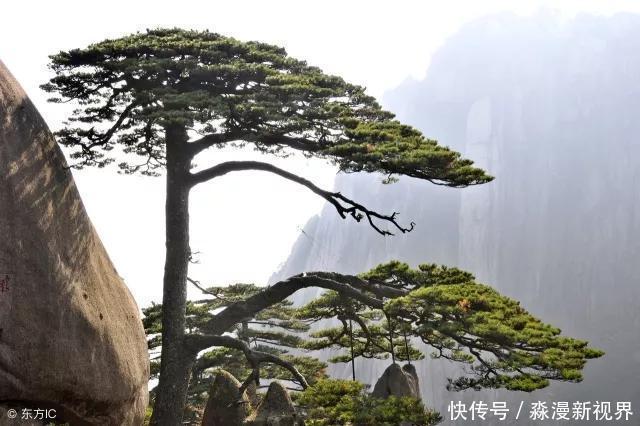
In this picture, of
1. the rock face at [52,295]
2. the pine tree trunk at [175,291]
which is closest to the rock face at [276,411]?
the pine tree trunk at [175,291]

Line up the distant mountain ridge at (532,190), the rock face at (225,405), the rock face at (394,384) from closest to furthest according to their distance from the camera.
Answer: the rock face at (225,405)
the rock face at (394,384)
the distant mountain ridge at (532,190)

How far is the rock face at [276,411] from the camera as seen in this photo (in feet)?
31.3

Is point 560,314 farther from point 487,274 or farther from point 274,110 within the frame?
point 274,110

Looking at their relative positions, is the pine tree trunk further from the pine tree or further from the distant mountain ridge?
the distant mountain ridge

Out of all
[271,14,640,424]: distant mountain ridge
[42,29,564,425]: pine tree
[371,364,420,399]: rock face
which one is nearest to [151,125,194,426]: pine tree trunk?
[42,29,564,425]: pine tree

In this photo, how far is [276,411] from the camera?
9703 mm

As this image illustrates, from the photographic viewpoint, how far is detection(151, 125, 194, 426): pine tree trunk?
416 inches

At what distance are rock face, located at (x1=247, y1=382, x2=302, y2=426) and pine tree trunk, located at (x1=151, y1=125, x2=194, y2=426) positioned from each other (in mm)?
1549

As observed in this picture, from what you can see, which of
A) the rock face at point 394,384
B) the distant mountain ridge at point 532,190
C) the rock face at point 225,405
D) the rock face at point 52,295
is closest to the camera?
the rock face at point 52,295

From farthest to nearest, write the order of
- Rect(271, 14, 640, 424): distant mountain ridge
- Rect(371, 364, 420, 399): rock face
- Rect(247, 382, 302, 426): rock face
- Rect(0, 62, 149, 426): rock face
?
Rect(271, 14, 640, 424): distant mountain ridge → Rect(371, 364, 420, 399): rock face → Rect(247, 382, 302, 426): rock face → Rect(0, 62, 149, 426): rock face

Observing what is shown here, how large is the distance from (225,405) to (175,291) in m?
2.20

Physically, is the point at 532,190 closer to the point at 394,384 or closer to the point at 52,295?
the point at 394,384

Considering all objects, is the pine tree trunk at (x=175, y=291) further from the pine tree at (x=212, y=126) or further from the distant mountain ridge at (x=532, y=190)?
the distant mountain ridge at (x=532, y=190)

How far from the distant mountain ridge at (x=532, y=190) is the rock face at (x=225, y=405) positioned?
38.1 meters
